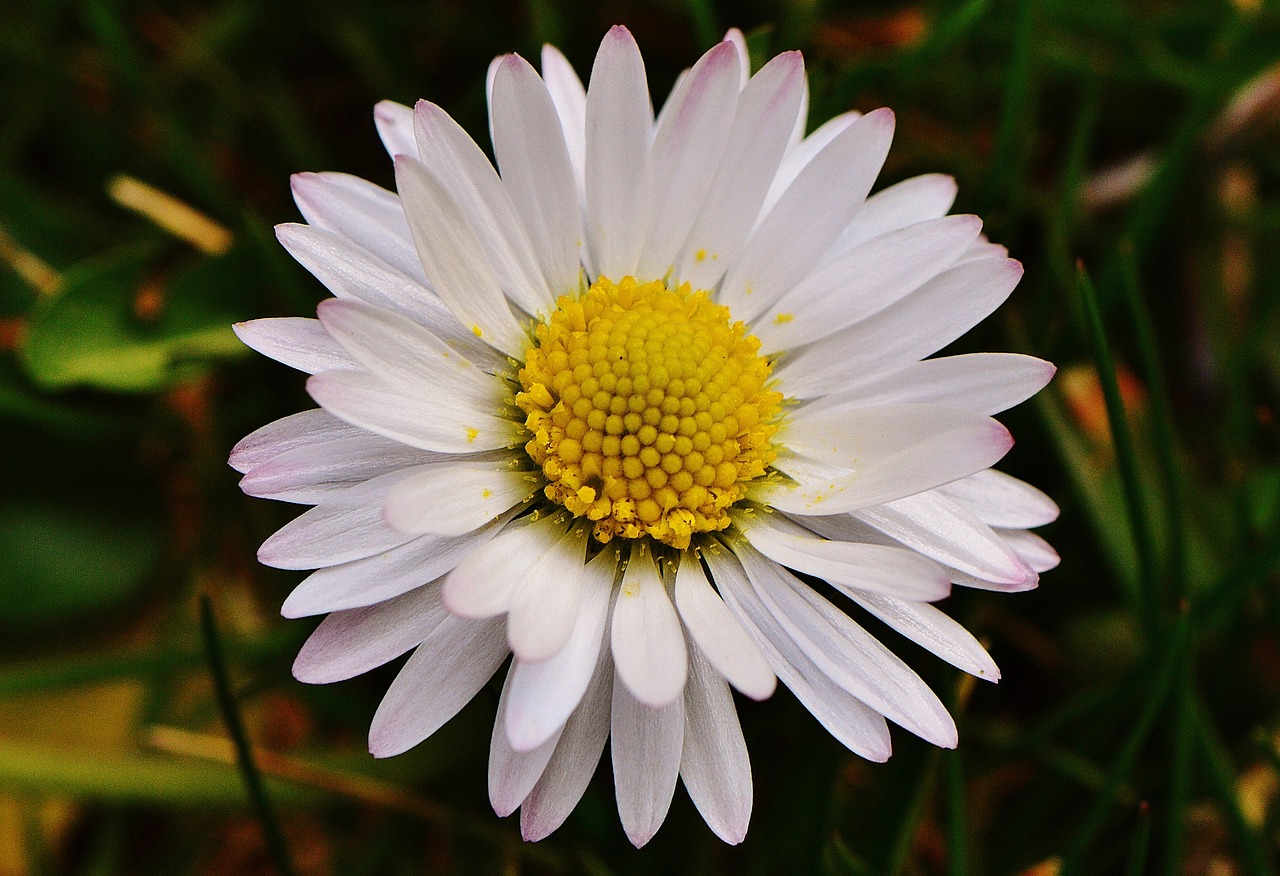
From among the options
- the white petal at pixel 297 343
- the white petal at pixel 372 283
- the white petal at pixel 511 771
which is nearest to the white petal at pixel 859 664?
the white petal at pixel 511 771

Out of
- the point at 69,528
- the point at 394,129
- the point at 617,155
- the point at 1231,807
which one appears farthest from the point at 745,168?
the point at 69,528

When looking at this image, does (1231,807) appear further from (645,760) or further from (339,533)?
(339,533)

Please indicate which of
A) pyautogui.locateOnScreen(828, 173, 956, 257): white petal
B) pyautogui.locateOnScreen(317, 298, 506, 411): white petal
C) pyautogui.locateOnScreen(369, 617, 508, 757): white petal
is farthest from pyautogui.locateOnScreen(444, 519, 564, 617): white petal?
pyautogui.locateOnScreen(828, 173, 956, 257): white petal

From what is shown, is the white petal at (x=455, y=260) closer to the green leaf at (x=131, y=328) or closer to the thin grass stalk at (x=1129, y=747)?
the green leaf at (x=131, y=328)

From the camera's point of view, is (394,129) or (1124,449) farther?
(1124,449)

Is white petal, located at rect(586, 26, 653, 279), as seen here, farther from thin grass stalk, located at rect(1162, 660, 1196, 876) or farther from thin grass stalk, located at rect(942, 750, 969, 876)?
thin grass stalk, located at rect(1162, 660, 1196, 876)

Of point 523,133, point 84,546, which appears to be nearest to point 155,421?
point 84,546
